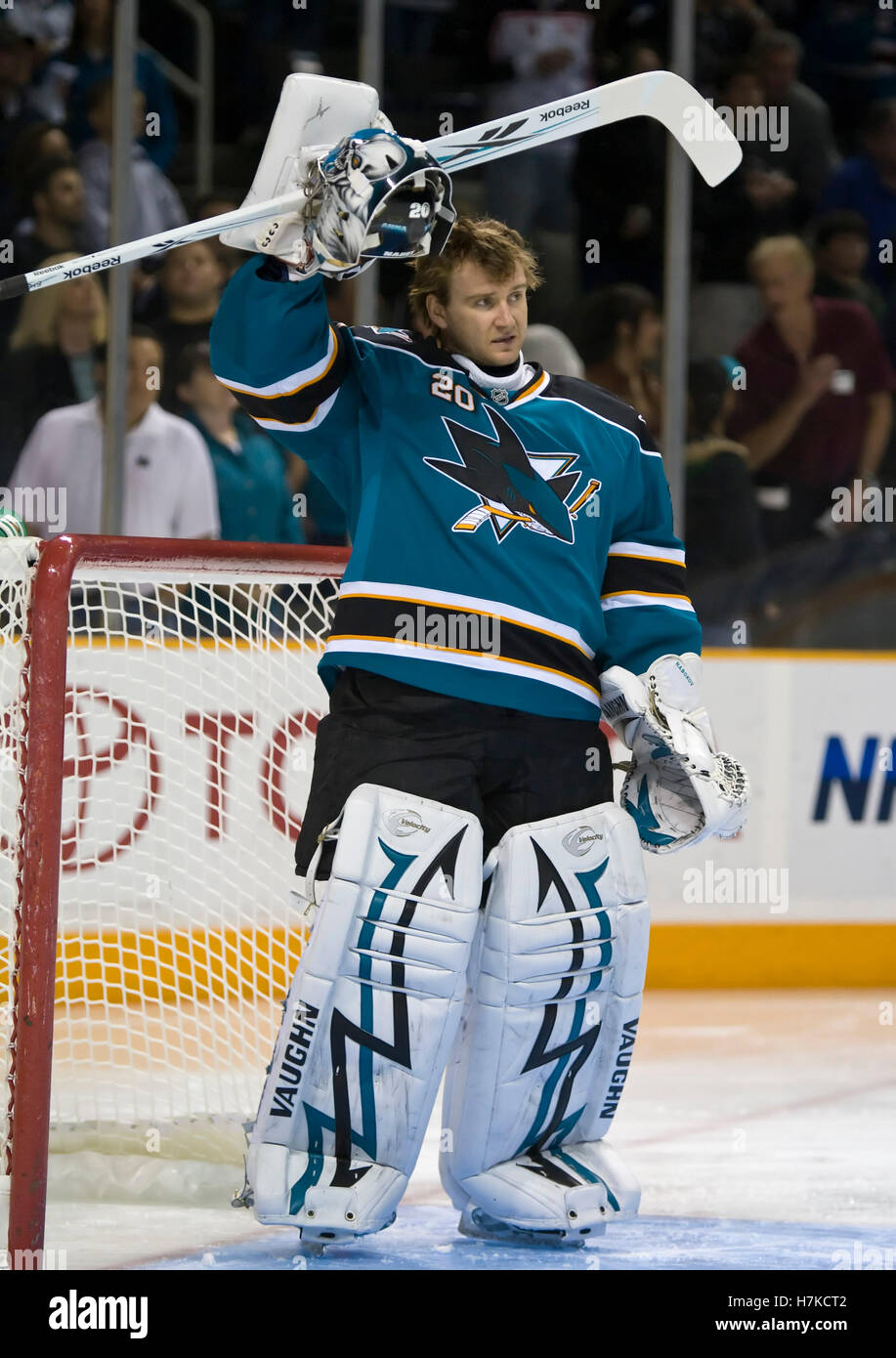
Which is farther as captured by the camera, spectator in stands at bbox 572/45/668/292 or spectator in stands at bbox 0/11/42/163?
spectator in stands at bbox 572/45/668/292

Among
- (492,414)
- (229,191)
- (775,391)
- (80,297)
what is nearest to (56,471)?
(80,297)

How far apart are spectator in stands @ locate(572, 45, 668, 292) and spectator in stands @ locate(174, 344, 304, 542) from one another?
3.47 feet

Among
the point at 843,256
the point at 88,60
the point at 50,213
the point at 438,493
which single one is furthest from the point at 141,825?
the point at 843,256

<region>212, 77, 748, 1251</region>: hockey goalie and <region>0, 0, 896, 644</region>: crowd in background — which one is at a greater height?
<region>0, 0, 896, 644</region>: crowd in background

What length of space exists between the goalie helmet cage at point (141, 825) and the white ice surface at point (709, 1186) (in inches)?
11.7

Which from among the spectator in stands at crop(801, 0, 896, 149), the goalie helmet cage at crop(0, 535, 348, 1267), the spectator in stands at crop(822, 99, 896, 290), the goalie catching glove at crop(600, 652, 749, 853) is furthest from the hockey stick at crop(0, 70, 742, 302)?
the spectator in stands at crop(801, 0, 896, 149)

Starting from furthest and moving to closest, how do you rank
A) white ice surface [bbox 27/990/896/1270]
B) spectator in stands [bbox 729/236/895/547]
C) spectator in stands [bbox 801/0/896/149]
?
spectator in stands [bbox 801/0/896/149]
spectator in stands [bbox 729/236/895/547]
white ice surface [bbox 27/990/896/1270]

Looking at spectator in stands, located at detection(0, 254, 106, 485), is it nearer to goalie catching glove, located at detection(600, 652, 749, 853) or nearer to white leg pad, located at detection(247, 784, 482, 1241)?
goalie catching glove, located at detection(600, 652, 749, 853)

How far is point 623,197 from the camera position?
5375 millimetres

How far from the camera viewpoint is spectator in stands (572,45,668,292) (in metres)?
5.33

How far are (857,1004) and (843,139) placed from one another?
8.18ft

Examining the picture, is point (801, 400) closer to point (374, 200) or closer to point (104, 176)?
point (104, 176)

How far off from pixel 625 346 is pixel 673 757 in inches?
108

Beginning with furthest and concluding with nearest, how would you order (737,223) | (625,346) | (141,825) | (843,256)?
(843,256) < (737,223) < (625,346) < (141,825)
